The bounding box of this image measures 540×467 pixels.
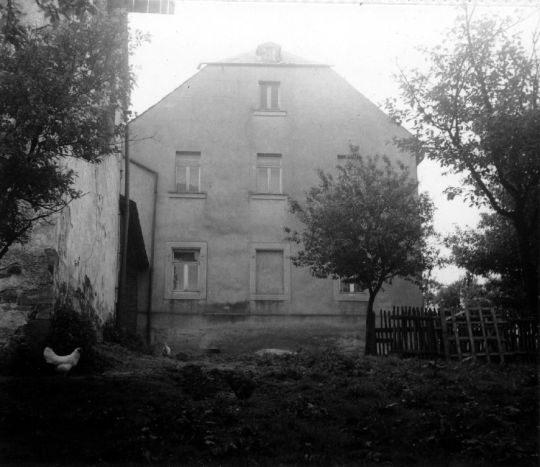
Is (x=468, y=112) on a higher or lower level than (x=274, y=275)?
higher

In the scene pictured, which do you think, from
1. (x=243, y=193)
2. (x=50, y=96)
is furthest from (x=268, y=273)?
(x=50, y=96)

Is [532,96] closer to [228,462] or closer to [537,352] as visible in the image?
[537,352]

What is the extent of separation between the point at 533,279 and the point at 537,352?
14.5 feet

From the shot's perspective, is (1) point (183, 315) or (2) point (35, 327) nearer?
(2) point (35, 327)

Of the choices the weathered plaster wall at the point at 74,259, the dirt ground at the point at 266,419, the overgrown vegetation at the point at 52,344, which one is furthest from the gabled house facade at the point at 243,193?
the dirt ground at the point at 266,419

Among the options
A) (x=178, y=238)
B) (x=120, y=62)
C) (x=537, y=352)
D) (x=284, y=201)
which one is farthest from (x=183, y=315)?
(x=120, y=62)

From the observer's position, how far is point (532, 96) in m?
12.4

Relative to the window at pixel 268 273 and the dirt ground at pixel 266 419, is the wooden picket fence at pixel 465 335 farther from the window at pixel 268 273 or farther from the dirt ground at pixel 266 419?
the window at pixel 268 273

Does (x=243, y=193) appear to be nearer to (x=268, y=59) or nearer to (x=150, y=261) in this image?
(x=150, y=261)

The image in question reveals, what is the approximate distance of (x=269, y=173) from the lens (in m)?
22.8

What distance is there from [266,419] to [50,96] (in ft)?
15.4

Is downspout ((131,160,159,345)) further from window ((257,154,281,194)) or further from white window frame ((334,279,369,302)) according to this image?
white window frame ((334,279,369,302))

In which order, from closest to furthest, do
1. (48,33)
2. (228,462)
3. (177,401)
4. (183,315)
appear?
1. (228,462)
2. (48,33)
3. (177,401)
4. (183,315)

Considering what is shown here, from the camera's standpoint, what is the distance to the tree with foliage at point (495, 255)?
2266 cm
